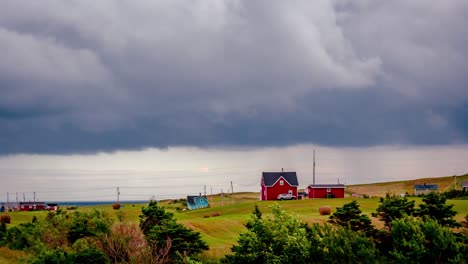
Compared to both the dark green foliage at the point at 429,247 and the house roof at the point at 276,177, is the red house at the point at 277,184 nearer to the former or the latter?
the house roof at the point at 276,177

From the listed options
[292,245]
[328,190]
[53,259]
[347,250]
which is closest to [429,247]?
→ [347,250]

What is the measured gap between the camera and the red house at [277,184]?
122750mm

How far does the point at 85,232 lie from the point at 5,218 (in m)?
33.2

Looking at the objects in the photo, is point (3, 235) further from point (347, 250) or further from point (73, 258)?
point (347, 250)

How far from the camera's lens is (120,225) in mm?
47594

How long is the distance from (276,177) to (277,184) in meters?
1.59

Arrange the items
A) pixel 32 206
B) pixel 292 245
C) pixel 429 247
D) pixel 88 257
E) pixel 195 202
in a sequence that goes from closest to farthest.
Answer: pixel 429 247 → pixel 292 245 → pixel 88 257 → pixel 32 206 → pixel 195 202

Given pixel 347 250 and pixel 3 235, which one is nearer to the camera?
pixel 347 250

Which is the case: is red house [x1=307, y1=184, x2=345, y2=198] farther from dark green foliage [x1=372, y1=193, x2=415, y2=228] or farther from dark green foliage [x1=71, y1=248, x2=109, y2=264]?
dark green foliage [x1=71, y1=248, x2=109, y2=264]

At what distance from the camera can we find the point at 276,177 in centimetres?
12375

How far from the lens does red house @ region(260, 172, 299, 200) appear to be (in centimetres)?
12275

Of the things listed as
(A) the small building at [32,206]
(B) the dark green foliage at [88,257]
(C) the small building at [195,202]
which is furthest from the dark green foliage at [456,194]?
(A) the small building at [32,206]

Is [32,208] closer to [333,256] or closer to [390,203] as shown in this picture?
[390,203]

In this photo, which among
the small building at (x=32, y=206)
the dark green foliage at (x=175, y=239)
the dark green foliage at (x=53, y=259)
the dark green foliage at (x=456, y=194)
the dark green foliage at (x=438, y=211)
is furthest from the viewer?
the small building at (x=32, y=206)
